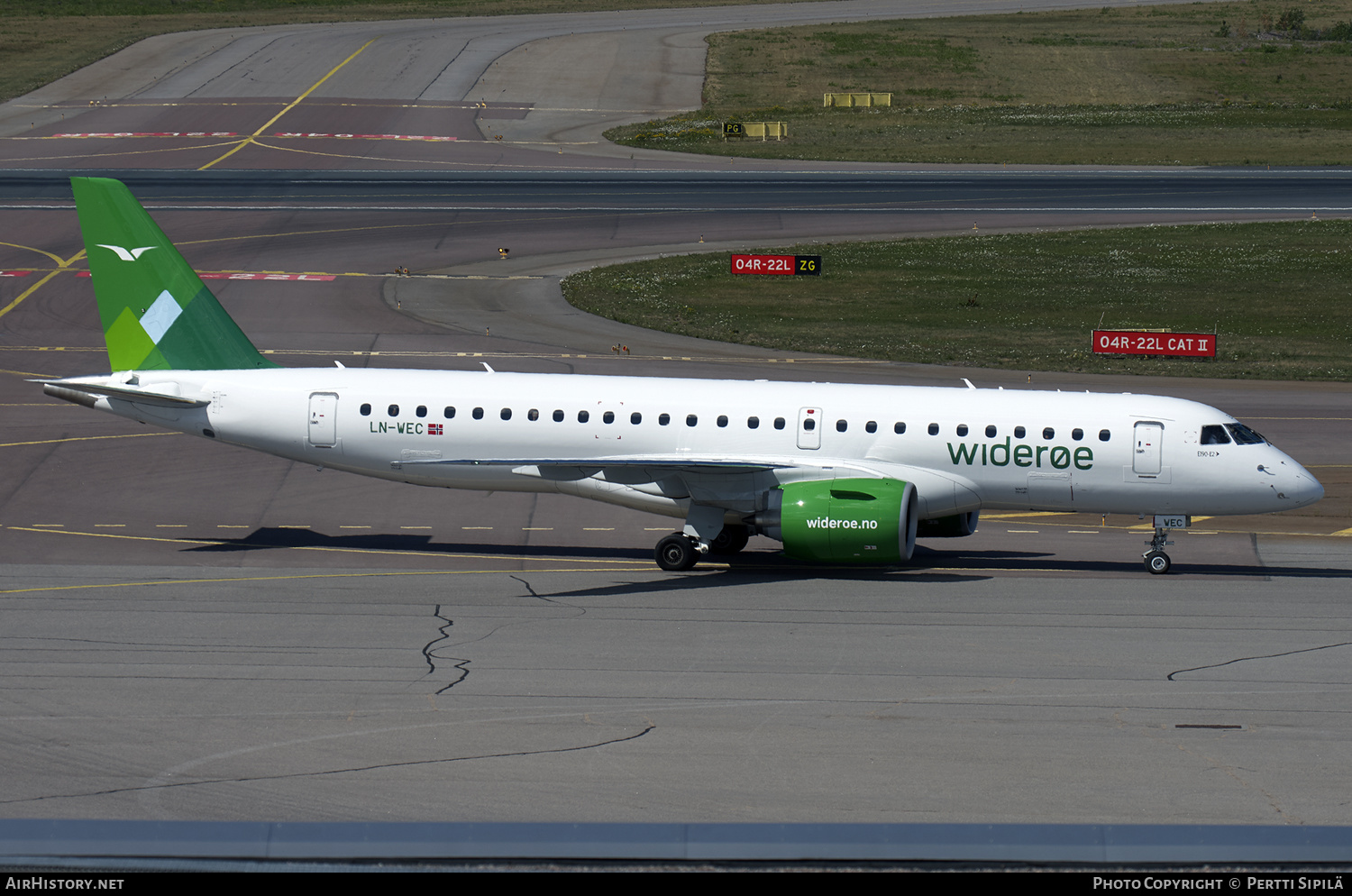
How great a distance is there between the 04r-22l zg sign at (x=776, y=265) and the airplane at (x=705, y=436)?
34126mm

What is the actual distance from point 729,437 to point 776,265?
3569 centimetres

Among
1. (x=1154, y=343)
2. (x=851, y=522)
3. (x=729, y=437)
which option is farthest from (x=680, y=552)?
(x=1154, y=343)

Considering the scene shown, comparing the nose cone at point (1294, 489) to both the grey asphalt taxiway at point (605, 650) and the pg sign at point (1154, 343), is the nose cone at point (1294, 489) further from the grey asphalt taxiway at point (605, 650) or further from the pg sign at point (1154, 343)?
the pg sign at point (1154, 343)

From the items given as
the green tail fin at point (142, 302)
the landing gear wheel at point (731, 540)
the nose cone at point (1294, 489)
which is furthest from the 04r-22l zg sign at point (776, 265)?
the nose cone at point (1294, 489)

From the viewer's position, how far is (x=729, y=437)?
3206cm

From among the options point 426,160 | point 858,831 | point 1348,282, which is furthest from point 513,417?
point 426,160

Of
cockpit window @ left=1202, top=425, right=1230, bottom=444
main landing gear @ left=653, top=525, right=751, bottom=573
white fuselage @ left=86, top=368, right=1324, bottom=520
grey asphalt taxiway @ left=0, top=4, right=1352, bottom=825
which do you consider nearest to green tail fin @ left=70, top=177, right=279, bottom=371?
white fuselage @ left=86, top=368, right=1324, bottom=520

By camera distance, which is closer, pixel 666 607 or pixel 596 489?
pixel 666 607

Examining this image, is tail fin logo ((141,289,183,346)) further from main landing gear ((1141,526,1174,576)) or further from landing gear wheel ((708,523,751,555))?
main landing gear ((1141,526,1174,576))

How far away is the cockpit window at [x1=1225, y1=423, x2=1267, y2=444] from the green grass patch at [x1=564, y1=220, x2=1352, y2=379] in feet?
64.7

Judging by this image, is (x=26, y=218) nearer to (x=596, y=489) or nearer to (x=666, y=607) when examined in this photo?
(x=596, y=489)

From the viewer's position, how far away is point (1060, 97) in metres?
119

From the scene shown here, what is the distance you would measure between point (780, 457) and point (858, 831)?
935 inches

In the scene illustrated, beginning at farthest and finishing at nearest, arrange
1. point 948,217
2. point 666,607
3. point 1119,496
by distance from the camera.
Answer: point 948,217 → point 1119,496 → point 666,607
